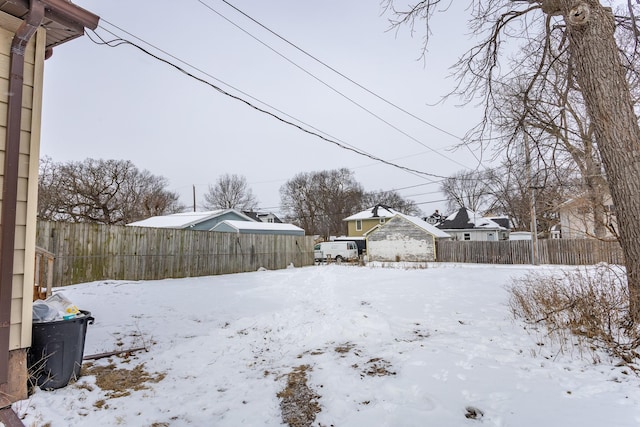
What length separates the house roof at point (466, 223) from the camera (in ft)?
102

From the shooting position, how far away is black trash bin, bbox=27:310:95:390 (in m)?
3.08

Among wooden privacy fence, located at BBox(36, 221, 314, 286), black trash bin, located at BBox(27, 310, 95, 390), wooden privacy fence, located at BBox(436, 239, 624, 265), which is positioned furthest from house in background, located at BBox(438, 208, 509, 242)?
black trash bin, located at BBox(27, 310, 95, 390)

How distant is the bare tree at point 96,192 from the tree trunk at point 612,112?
32.3 metres

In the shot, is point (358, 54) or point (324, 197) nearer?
point (358, 54)

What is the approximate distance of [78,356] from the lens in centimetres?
341

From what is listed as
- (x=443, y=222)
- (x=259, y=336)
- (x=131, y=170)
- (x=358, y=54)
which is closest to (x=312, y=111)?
(x=358, y=54)

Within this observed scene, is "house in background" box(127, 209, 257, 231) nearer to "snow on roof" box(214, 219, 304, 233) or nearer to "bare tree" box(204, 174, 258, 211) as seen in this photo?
"snow on roof" box(214, 219, 304, 233)

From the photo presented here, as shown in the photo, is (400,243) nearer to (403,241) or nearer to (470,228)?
(403,241)

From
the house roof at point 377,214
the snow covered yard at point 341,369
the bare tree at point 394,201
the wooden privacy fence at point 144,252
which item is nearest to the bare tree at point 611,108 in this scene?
the snow covered yard at point 341,369

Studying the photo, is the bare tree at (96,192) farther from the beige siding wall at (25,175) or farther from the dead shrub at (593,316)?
the dead shrub at (593,316)

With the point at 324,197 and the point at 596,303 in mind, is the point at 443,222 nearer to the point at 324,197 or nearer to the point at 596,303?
the point at 324,197

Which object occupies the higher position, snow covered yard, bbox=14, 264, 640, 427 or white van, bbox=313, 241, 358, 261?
white van, bbox=313, 241, 358, 261

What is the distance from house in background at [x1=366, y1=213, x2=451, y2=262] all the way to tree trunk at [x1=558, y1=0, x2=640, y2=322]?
21.4m

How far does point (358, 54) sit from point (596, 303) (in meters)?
7.92
